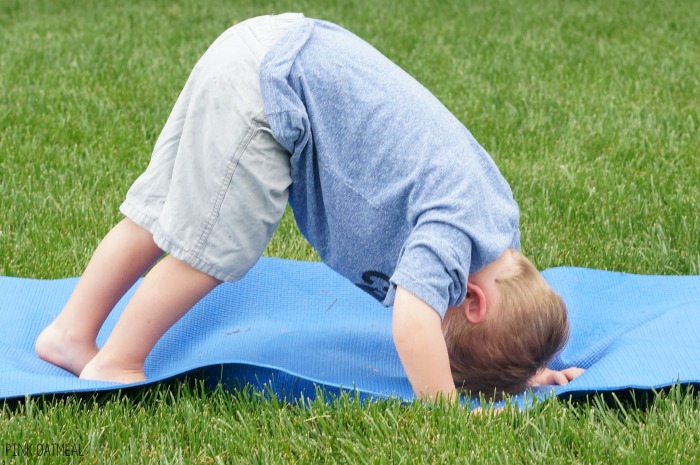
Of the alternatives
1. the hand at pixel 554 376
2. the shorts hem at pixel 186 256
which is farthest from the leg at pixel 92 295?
the hand at pixel 554 376

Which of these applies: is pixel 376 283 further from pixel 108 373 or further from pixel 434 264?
pixel 108 373

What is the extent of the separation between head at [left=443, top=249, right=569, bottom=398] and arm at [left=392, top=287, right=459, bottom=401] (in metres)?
0.18

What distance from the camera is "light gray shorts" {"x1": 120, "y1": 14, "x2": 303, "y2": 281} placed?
227cm

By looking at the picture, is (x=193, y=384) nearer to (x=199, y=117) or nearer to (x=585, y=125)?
(x=199, y=117)

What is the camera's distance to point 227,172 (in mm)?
2273

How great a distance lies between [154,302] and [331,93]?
24.4 inches

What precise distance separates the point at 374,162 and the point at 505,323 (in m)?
0.46

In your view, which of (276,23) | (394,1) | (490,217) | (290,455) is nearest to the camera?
(290,455)

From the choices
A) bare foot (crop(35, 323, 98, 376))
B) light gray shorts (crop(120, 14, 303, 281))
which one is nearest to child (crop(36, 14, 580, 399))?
light gray shorts (crop(120, 14, 303, 281))

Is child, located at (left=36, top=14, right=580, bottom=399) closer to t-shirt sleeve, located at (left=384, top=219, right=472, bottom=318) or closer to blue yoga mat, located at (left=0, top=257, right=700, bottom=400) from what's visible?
t-shirt sleeve, located at (left=384, top=219, right=472, bottom=318)

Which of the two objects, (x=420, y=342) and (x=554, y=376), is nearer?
(x=420, y=342)

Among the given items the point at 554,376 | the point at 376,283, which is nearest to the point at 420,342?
the point at 376,283

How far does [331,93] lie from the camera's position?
2285mm

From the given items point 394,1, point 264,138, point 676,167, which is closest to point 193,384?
point 264,138
